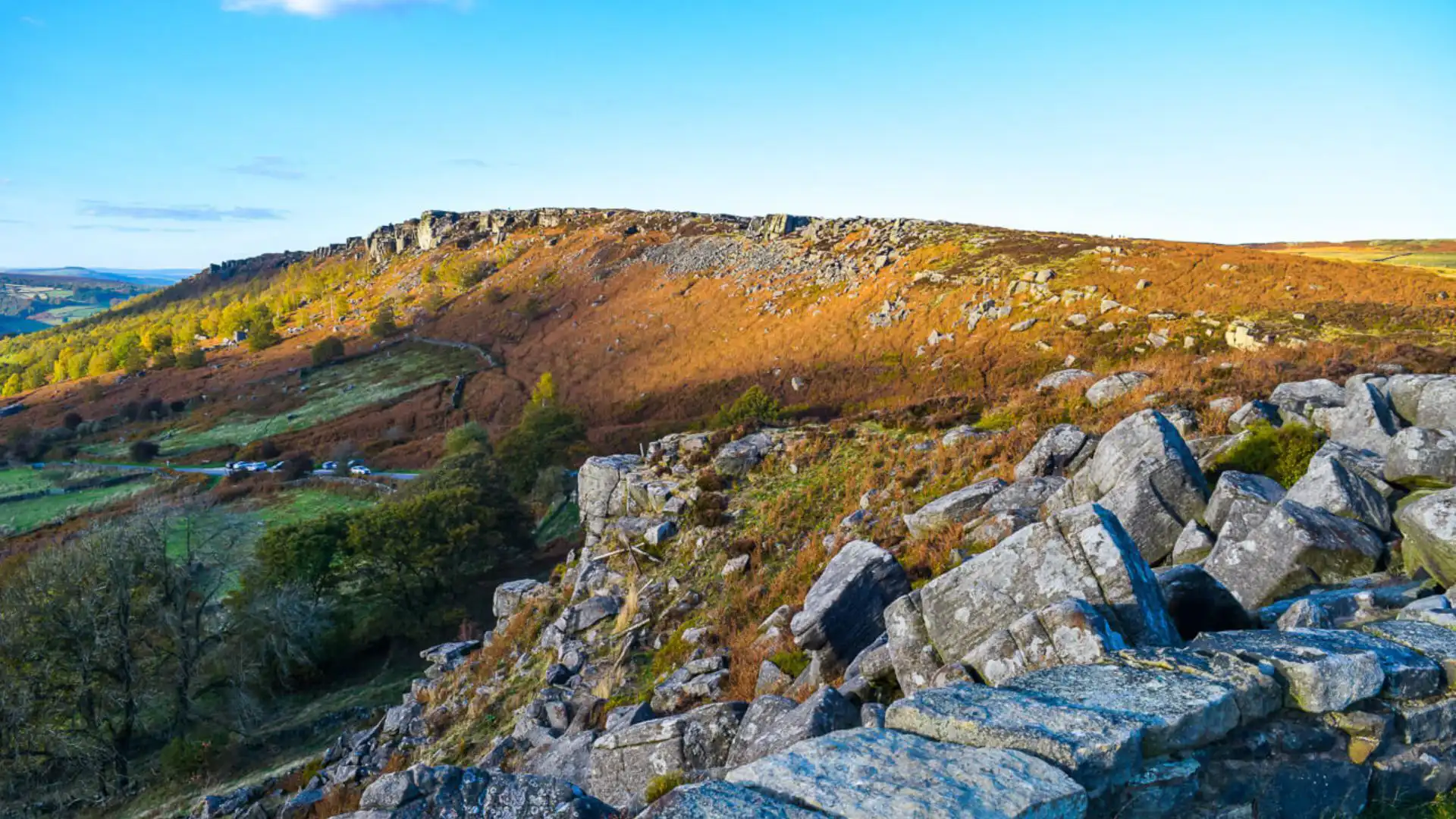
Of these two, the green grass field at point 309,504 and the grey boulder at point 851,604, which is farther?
the green grass field at point 309,504

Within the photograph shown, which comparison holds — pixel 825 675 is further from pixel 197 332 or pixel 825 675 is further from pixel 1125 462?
pixel 197 332

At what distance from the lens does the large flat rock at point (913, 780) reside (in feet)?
14.3

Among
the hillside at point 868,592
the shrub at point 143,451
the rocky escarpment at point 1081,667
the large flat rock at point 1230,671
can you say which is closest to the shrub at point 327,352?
the shrub at point 143,451

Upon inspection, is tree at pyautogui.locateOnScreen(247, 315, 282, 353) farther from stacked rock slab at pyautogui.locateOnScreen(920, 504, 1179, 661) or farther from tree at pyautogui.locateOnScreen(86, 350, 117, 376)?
stacked rock slab at pyautogui.locateOnScreen(920, 504, 1179, 661)

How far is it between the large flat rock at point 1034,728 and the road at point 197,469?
2315 inches

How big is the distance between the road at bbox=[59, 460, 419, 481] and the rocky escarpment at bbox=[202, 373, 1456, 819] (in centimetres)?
4796

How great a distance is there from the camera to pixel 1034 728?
5.04 meters

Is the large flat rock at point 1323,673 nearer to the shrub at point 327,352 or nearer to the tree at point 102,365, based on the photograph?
the shrub at point 327,352

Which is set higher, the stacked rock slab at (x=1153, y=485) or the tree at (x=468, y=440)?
the stacked rock slab at (x=1153, y=485)

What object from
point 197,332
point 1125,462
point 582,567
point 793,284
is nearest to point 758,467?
point 582,567

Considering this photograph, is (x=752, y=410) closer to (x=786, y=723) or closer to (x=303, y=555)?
(x=303, y=555)

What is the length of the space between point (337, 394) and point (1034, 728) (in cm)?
10188

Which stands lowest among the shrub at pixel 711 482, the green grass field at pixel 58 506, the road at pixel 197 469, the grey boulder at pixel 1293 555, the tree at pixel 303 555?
the green grass field at pixel 58 506

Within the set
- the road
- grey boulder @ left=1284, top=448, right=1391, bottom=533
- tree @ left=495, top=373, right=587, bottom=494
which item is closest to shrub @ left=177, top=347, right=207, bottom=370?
the road
